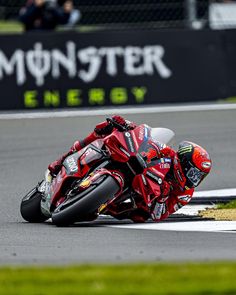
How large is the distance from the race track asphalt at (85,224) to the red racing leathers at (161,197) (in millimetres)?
210

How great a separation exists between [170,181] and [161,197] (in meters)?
0.16

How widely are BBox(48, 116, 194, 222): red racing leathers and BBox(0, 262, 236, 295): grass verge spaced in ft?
8.15

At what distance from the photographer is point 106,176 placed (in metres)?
8.84

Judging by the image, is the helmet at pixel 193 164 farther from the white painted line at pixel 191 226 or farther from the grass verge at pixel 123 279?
the grass verge at pixel 123 279

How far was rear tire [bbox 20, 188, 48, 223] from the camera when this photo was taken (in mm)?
9453

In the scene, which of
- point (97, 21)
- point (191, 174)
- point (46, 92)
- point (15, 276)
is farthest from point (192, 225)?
point (97, 21)

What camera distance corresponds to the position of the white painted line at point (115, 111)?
651 inches

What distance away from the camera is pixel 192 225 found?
29.9 ft

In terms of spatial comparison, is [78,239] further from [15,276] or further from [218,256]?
[15,276]

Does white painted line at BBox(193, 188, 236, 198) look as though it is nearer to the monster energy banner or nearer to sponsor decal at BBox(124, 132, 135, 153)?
sponsor decal at BBox(124, 132, 135, 153)

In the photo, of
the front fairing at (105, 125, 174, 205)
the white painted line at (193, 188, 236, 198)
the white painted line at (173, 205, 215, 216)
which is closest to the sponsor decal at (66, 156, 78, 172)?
the front fairing at (105, 125, 174, 205)

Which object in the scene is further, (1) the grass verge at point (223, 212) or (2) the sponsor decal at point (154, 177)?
(1) the grass verge at point (223, 212)

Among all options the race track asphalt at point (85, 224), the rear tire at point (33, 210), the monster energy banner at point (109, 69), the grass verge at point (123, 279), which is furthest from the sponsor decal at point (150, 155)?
the monster energy banner at point (109, 69)

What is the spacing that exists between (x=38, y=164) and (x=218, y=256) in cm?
595
